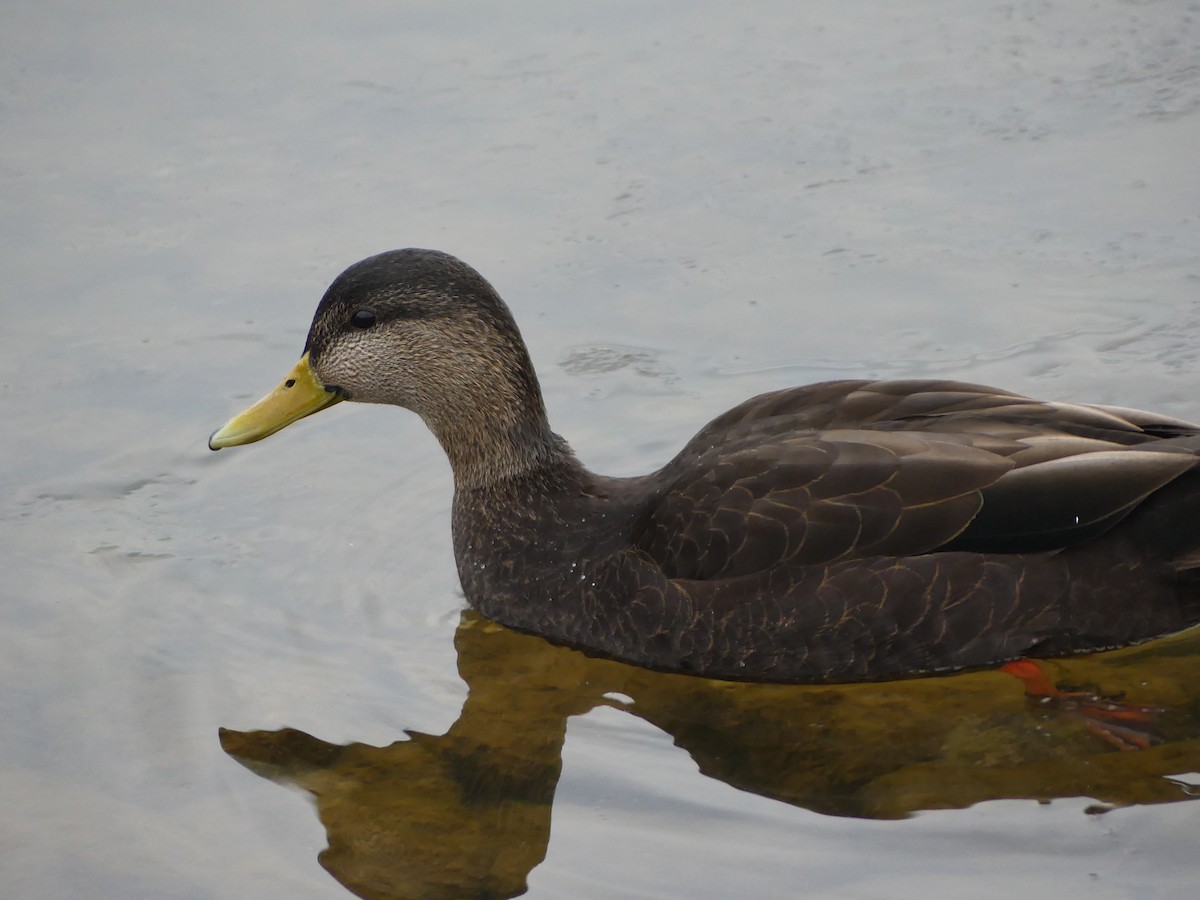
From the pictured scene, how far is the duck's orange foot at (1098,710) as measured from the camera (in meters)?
5.79

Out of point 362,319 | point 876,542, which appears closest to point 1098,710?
point 876,542

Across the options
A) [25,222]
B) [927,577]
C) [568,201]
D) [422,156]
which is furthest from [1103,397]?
[25,222]

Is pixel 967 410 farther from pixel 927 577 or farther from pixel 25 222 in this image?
pixel 25 222

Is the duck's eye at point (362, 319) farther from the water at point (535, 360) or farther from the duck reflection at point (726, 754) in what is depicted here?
the duck reflection at point (726, 754)

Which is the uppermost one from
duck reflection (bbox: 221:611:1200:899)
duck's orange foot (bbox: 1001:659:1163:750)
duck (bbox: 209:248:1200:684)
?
duck (bbox: 209:248:1200:684)

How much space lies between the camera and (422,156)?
34.1ft

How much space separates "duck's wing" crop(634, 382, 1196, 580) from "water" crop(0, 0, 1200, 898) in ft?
2.00

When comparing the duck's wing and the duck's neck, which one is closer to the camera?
the duck's wing

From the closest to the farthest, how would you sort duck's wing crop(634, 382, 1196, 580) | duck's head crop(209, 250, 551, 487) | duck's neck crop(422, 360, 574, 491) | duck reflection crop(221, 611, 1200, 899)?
1. duck reflection crop(221, 611, 1200, 899)
2. duck's wing crop(634, 382, 1196, 580)
3. duck's head crop(209, 250, 551, 487)
4. duck's neck crop(422, 360, 574, 491)

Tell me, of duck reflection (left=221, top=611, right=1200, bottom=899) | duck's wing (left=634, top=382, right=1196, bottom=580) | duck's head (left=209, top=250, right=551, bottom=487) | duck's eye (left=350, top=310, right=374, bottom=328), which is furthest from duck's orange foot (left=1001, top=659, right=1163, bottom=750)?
duck's eye (left=350, top=310, right=374, bottom=328)

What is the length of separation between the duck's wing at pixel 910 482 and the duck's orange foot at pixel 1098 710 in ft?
1.63

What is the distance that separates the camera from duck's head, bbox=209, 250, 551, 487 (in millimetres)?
6855

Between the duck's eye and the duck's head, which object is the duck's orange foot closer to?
the duck's head

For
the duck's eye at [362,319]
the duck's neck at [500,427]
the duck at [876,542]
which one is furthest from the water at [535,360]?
the duck's eye at [362,319]
